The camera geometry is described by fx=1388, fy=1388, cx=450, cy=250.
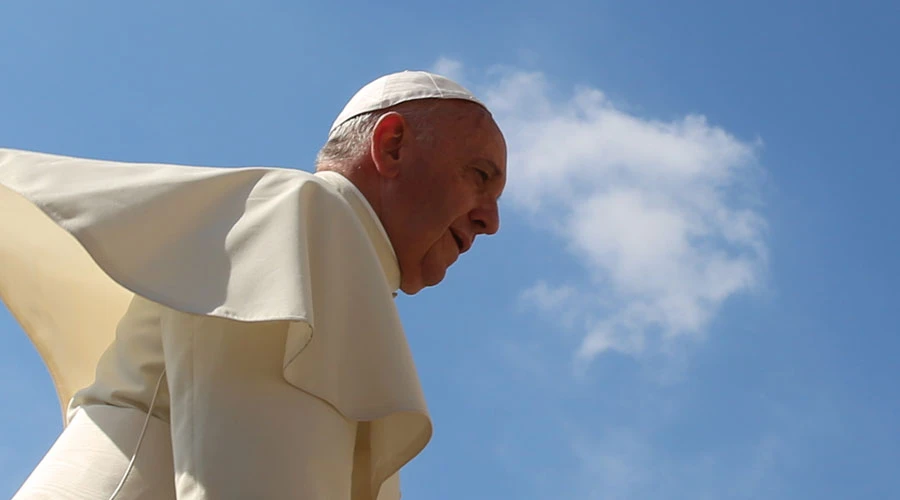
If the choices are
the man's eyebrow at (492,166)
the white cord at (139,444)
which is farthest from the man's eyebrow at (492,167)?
the white cord at (139,444)

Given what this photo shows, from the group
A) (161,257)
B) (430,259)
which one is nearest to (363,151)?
(430,259)

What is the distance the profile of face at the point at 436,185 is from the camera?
4238 mm

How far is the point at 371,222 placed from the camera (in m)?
4.10

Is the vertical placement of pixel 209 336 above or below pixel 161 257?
below

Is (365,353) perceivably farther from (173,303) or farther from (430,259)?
(430,259)

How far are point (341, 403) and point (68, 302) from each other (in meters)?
1.23

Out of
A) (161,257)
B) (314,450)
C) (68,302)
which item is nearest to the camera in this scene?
(314,450)

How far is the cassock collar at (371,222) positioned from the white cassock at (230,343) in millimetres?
375

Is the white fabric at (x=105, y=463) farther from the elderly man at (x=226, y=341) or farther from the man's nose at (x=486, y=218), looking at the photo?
the man's nose at (x=486, y=218)

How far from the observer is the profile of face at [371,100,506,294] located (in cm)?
424

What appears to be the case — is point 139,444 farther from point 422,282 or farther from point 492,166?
point 492,166

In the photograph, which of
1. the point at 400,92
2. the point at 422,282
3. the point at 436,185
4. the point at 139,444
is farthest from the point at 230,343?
the point at 400,92

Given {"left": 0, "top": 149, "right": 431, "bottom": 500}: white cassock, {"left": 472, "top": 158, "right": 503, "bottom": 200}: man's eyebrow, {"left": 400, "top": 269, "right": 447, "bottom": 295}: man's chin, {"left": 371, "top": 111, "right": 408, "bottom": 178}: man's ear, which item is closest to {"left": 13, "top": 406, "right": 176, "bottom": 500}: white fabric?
{"left": 0, "top": 149, "right": 431, "bottom": 500}: white cassock

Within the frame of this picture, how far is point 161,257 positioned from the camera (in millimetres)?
3391
